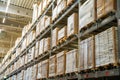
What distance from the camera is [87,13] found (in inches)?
173

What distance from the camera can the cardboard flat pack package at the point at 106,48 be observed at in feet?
11.0

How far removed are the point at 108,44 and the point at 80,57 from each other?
3.49ft

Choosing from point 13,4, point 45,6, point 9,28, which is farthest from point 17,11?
Answer: point 45,6

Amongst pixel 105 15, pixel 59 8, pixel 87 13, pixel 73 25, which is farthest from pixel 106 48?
pixel 59 8

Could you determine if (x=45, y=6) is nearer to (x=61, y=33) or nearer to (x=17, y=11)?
(x=61, y=33)

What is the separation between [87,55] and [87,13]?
3.01 ft

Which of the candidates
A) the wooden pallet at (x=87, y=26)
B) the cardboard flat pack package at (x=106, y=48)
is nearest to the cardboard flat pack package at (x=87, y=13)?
the wooden pallet at (x=87, y=26)

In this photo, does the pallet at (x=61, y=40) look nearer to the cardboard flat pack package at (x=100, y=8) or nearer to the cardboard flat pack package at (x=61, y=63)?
the cardboard flat pack package at (x=61, y=63)

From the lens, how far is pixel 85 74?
164 inches

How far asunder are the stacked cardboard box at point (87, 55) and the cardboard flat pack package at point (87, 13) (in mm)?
398

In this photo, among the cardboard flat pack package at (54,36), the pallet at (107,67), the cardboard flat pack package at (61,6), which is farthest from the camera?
the cardboard flat pack package at (54,36)

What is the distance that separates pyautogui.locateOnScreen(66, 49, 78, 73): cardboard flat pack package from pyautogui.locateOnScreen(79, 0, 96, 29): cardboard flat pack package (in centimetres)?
67

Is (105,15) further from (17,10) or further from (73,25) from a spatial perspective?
(17,10)

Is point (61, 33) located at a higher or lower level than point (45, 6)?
lower
